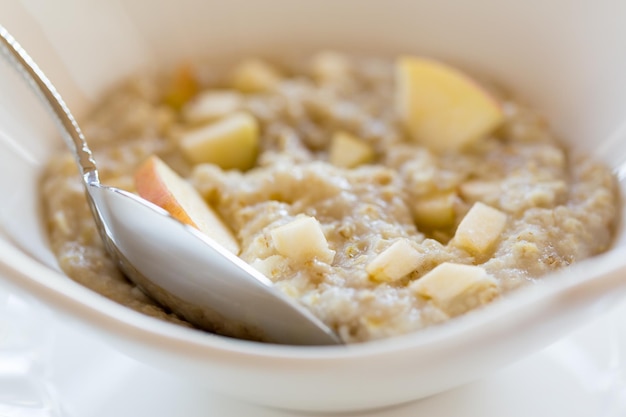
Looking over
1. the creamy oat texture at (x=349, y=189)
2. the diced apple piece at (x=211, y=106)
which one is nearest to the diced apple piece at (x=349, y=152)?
the creamy oat texture at (x=349, y=189)

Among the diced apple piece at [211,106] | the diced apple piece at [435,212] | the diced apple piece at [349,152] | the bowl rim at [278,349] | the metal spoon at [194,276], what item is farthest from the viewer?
the diced apple piece at [211,106]

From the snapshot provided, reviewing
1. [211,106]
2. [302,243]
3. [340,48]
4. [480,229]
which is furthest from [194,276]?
[340,48]

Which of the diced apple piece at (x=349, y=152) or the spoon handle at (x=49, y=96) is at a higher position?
the spoon handle at (x=49, y=96)

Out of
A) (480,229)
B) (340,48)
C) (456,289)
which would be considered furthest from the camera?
(340,48)

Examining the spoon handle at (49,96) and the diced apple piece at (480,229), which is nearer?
the diced apple piece at (480,229)

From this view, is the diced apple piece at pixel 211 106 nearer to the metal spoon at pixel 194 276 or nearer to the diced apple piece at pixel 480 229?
the metal spoon at pixel 194 276

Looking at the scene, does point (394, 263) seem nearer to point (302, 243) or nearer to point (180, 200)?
point (302, 243)

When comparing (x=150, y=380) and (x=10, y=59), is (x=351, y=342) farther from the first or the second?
(x=10, y=59)

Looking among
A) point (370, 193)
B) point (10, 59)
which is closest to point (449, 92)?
point (370, 193)
